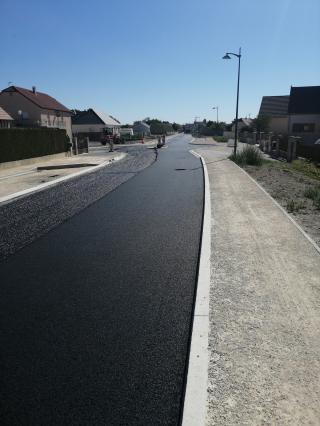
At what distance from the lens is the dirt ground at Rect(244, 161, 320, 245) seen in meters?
Answer: 9.16

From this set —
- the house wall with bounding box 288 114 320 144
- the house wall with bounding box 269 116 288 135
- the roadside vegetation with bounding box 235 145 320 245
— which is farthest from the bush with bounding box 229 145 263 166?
the house wall with bounding box 269 116 288 135

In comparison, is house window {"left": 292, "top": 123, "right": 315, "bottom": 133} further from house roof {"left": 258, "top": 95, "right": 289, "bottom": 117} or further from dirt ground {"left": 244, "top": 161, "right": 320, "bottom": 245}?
dirt ground {"left": 244, "top": 161, "right": 320, "bottom": 245}

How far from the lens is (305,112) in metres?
A: 58.0

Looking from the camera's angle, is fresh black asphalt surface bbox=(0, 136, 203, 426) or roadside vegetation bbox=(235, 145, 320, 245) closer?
fresh black asphalt surface bbox=(0, 136, 203, 426)

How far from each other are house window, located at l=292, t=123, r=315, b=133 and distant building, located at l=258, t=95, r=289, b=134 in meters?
7.64

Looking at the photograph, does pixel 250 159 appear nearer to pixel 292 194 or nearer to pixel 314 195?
pixel 292 194

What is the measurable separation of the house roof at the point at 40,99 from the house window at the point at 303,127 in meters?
35.8

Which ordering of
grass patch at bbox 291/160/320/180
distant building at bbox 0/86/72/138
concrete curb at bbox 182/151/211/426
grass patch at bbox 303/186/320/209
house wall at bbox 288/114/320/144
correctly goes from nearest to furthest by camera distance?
concrete curb at bbox 182/151/211/426 < grass patch at bbox 303/186/320/209 < grass patch at bbox 291/160/320/180 < distant building at bbox 0/86/72/138 < house wall at bbox 288/114/320/144

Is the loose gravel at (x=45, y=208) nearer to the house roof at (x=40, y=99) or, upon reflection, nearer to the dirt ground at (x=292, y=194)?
the dirt ground at (x=292, y=194)

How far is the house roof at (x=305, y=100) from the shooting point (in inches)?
2285

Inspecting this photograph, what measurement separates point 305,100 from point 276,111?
12.2 meters

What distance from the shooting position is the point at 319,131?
57.3 metres

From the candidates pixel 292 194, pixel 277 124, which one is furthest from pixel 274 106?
pixel 292 194

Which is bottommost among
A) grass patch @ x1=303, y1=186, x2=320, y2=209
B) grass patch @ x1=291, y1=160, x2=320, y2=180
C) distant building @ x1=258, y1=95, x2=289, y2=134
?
grass patch @ x1=291, y1=160, x2=320, y2=180
